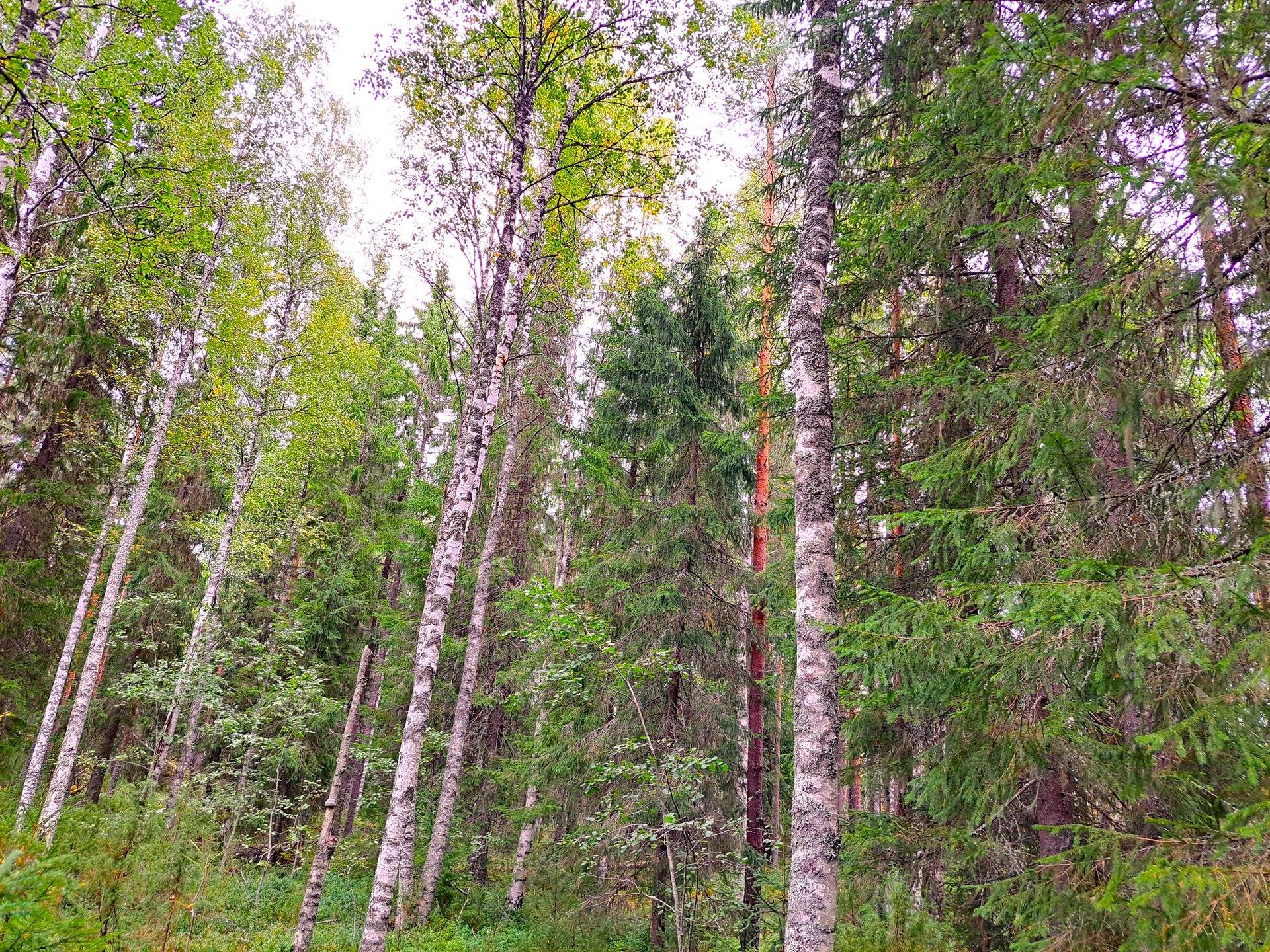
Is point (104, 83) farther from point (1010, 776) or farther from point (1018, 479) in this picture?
point (1010, 776)

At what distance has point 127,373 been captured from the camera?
1396 centimetres

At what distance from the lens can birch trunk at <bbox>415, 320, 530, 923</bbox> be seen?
10.3 metres

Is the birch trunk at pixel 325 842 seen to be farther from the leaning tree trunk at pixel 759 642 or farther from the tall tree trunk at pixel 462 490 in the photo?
the leaning tree trunk at pixel 759 642

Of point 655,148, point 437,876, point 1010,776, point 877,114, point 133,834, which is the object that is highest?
point 655,148

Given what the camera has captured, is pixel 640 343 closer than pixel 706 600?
No

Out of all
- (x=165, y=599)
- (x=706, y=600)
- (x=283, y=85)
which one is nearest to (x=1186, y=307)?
(x=706, y=600)

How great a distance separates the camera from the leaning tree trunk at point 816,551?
4.35 metres

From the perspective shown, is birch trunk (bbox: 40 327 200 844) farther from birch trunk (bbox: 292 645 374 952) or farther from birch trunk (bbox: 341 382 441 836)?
birch trunk (bbox: 292 645 374 952)

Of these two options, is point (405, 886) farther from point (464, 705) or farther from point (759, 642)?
point (759, 642)

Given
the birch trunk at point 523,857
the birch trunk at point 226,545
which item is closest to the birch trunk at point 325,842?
the birch trunk at point 523,857

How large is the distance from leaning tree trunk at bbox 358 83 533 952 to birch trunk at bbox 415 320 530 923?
3.02 meters

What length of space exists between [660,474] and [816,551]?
6246 millimetres

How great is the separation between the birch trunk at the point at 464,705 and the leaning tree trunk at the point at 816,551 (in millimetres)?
6919

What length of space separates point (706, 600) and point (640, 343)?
465 centimetres
